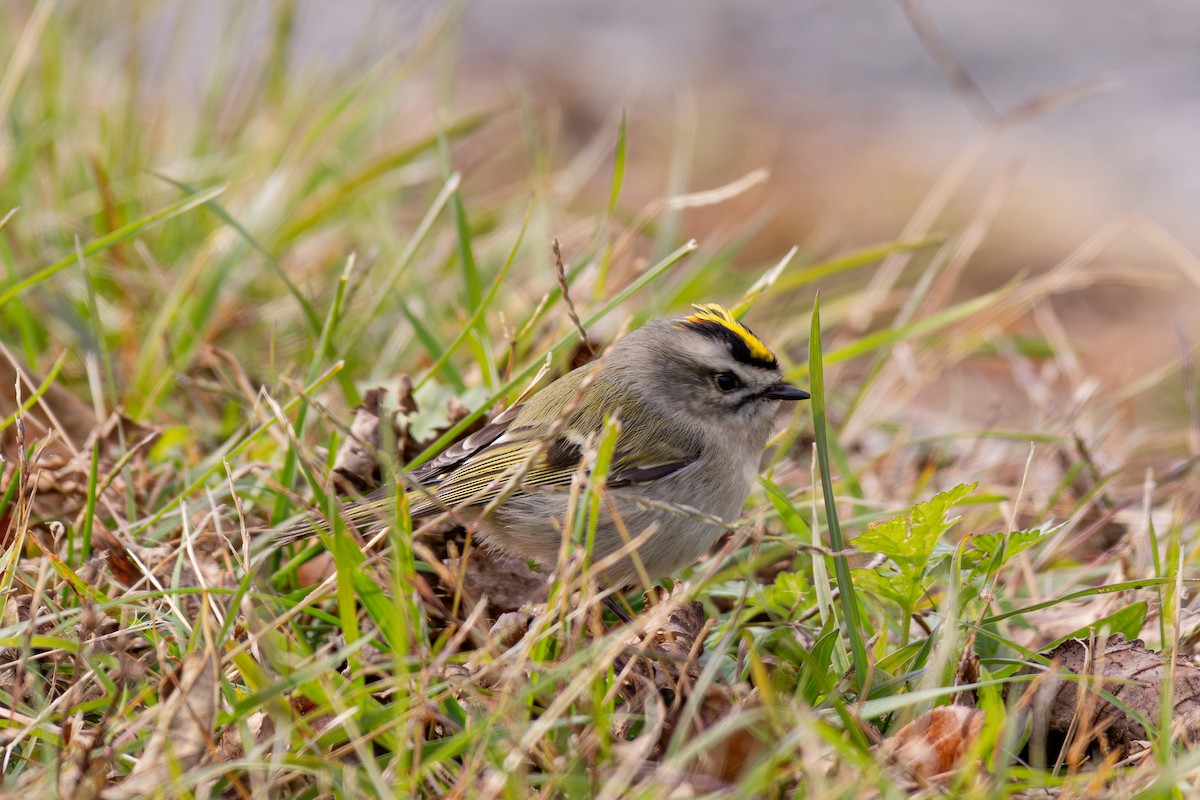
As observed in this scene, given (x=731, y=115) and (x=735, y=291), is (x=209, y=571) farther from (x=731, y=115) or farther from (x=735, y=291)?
(x=731, y=115)

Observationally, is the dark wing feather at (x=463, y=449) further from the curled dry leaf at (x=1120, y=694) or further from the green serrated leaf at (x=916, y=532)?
the curled dry leaf at (x=1120, y=694)

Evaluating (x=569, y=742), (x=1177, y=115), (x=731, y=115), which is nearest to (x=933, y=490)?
(x=569, y=742)

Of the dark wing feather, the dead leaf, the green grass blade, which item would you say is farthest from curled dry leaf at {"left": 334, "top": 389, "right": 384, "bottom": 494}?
the green grass blade

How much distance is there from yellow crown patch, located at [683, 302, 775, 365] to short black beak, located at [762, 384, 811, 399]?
2.8 inches

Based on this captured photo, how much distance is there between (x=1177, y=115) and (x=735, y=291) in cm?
658

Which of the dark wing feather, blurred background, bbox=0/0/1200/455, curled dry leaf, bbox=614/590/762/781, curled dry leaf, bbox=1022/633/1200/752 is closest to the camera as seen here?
curled dry leaf, bbox=614/590/762/781

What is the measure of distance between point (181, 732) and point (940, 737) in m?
1.31

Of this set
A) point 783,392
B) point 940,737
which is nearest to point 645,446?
point 783,392

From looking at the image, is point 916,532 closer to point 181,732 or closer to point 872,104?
point 181,732

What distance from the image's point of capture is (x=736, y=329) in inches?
121

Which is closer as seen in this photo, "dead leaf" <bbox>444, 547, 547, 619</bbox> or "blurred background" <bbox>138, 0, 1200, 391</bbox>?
"dead leaf" <bbox>444, 547, 547, 619</bbox>

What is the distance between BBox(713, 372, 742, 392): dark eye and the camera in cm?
310

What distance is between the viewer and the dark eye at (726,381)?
310 centimetres

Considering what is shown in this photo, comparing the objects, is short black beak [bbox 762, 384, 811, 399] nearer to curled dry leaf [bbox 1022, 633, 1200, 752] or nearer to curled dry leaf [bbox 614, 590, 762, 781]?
curled dry leaf [bbox 614, 590, 762, 781]
